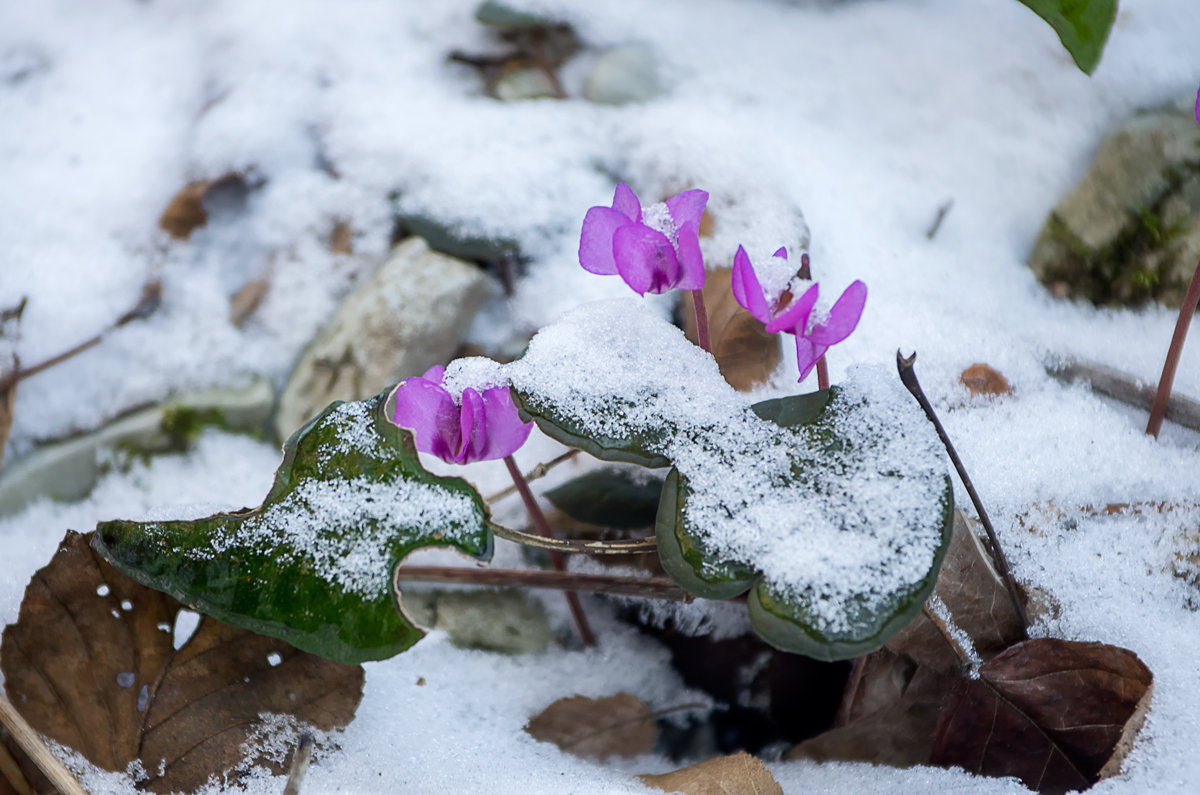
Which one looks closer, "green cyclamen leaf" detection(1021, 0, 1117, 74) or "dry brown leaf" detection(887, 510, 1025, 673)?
"dry brown leaf" detection(887, 510, 1025, 673)

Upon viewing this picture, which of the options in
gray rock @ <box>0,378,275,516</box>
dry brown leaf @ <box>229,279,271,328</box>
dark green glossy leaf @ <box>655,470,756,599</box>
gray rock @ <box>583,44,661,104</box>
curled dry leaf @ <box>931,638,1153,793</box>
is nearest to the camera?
dark green glossy leaf @ <box>655,470,756,599</box>

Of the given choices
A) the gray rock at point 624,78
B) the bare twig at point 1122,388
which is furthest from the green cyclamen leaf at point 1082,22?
the gray rock at point 624,78

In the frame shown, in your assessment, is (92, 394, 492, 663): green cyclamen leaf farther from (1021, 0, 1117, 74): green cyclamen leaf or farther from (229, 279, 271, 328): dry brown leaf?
(1021, 0, 1117, 74): green cyclamen leaf

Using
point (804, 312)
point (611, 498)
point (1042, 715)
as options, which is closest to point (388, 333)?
point (611, 498)

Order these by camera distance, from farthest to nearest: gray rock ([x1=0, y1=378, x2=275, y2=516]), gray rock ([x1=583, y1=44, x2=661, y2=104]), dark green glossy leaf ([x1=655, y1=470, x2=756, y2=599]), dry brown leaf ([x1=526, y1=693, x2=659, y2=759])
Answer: gray rock ([x1=583, y1=44, x2=661, y2=104]) < gray rock ([x1=0, y1=378, x2=275, y2=516]) < dry brown leaf ([x1=526, y1=693, x2=659, y2=759]) < dark green glossy leaf ([x1=655, y1=470, x2=756, y2=599])

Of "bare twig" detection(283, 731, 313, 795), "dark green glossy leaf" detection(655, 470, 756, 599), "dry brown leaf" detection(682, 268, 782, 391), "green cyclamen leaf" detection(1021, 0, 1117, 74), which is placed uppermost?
"green cyclamen leaf" detection(1021, 0, 1117, 74)

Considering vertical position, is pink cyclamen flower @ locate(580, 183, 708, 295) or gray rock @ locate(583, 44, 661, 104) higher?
pink cyclamen flower @ locate(580, 183, 708, 295)

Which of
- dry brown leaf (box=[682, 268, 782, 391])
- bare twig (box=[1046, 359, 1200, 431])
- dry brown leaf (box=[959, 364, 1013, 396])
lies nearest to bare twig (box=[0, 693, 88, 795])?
dry brown leaf (box=[682, 268, 782, 391])
